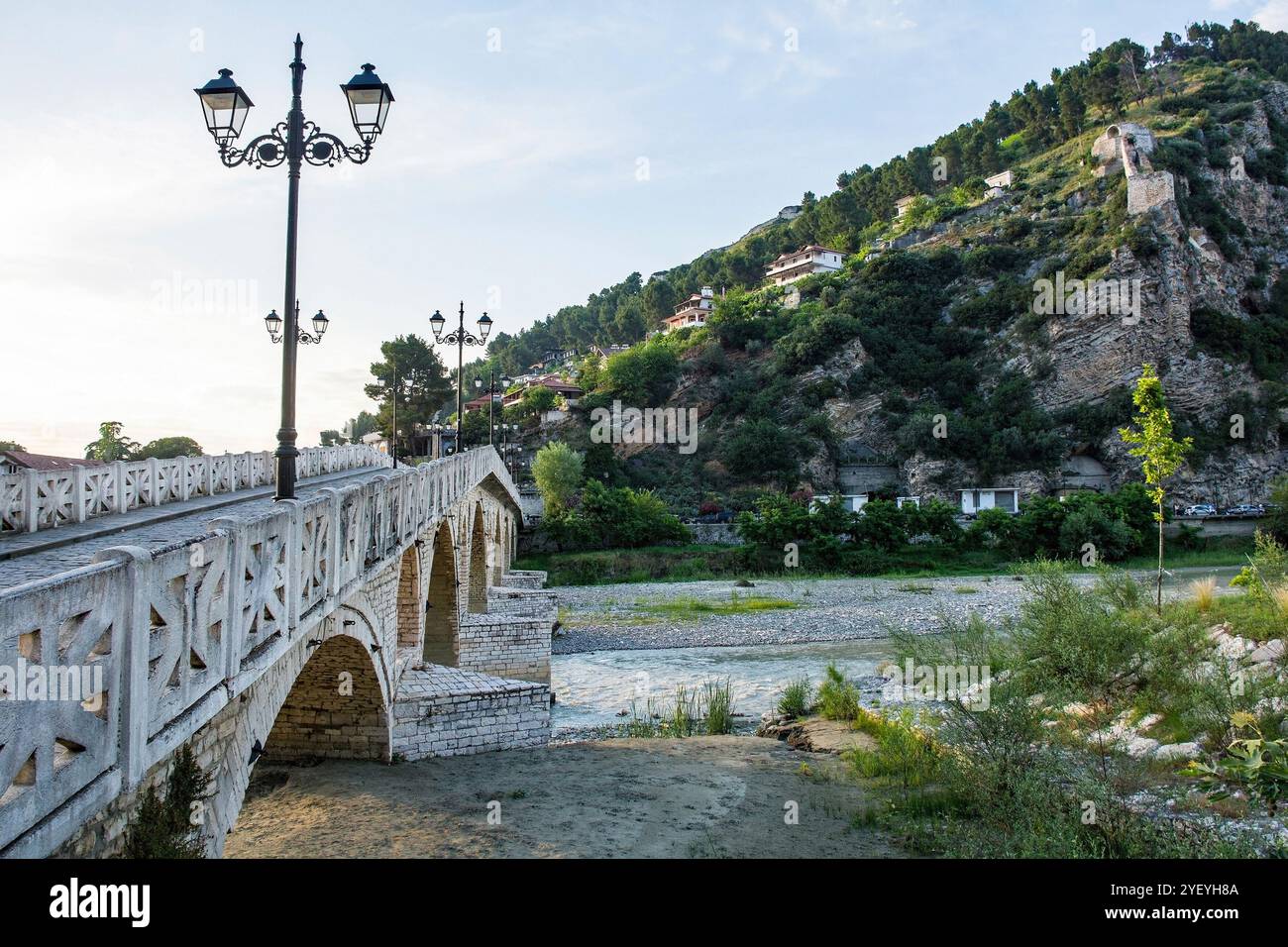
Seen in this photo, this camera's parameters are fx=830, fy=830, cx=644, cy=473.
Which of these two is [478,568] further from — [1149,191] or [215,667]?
[1149,191]

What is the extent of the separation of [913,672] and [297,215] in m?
11.5

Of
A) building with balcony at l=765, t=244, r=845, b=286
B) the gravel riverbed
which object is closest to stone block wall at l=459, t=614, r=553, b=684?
the gravel riverbed

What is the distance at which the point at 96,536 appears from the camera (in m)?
7.93

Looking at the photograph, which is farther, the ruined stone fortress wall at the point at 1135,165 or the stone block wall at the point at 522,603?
the ruined stone fortress wall at the point at 1135,165

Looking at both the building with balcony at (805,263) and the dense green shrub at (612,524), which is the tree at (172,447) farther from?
the building with balcony at (805,263)

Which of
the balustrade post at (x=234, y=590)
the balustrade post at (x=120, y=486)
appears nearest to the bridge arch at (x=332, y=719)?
the balustrade post at (x=120, y=486)

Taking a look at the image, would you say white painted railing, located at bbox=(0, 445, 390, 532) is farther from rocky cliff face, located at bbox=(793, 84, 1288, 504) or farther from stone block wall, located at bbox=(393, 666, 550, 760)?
rocky cliff face, located at bbox=(793, 84, 1288, 504)

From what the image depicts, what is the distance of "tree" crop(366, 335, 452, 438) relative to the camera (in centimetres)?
5894

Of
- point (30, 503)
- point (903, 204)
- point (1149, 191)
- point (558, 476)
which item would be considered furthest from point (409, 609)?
point (903, 204)

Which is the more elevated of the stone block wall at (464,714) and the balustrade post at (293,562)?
the balustrade post at (293,562)

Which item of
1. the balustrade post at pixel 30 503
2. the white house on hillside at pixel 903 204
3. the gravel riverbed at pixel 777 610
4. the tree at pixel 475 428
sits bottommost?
the gravel riverbed at pixel 777 610

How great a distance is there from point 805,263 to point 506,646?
8521 centimetres

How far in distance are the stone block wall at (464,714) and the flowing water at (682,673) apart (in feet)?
9.25

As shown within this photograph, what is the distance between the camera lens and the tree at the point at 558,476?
4903 centimetres
